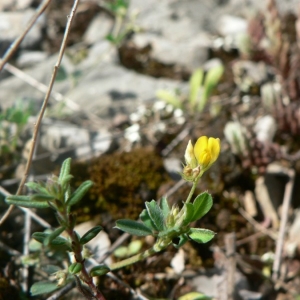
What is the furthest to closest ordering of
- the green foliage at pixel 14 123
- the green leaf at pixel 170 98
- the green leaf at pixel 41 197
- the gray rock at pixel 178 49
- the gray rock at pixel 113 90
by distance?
the gray rock at pixel 178 49 → the gray rock at pixel 113 90 → the green leaf at pixel 170 98 → the green foliage at pixel 14 123 → the green leaf at pixel 41 197

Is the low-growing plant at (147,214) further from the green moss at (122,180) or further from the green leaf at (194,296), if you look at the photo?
the green moss at (122,180)

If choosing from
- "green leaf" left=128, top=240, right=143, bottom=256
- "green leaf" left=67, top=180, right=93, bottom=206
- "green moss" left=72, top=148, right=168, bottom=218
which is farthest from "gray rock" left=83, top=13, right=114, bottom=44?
"green leaf" left=67, top=180, right=93, bottom=206

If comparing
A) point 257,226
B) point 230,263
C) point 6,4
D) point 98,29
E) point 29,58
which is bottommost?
point 257,226

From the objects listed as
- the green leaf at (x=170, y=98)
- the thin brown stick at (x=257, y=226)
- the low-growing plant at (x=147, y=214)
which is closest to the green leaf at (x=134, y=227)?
the low-growing plant at (x=147, y=214)

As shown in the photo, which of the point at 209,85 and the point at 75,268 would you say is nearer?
the point at 75,268

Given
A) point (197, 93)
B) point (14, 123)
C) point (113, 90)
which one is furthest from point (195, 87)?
point (14, 123)

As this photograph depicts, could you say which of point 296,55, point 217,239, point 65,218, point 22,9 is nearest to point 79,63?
point 22,9

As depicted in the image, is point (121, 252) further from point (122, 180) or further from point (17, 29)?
point (17, 29)
